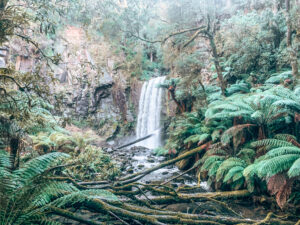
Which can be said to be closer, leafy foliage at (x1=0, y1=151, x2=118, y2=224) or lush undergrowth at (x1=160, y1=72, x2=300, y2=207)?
leafy foliage at (x1=0, y1=151, x2=118, y2=224)

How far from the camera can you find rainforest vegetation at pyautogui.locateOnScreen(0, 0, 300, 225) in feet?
8.29

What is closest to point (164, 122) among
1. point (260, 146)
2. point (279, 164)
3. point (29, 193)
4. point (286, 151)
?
point (260, 146)

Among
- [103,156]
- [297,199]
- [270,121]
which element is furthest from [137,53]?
[297,199]

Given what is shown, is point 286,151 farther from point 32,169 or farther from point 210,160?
point 32,169

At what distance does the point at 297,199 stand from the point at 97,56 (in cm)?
1553

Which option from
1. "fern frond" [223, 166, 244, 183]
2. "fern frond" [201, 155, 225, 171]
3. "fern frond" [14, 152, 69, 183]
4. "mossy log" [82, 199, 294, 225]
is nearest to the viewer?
"fern frond" [14, 152, 69, 183]

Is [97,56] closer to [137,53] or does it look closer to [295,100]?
[137,53]

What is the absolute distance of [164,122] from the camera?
497 inches

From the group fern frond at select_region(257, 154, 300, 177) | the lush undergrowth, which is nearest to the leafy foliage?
fern frond at select_region(257, 154, 300, 177)

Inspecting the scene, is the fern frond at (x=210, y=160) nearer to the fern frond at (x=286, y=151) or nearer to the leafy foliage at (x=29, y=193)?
the fern frond at (x=286, y=151)

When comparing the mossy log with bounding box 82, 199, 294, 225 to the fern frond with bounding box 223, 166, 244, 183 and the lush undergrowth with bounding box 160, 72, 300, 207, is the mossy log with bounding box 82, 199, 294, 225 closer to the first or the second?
the lush undergrowth with bounding box 160, 72, 300, 207

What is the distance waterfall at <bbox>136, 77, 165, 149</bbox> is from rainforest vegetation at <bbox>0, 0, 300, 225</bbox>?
47 centimetres

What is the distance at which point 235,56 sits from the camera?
7930mm

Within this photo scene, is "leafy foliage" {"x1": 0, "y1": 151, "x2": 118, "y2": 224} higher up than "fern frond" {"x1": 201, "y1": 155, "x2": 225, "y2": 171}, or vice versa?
"leafy foliage" {"x1": 0, "y1": 151, "x2": 118, "y2": 224}
